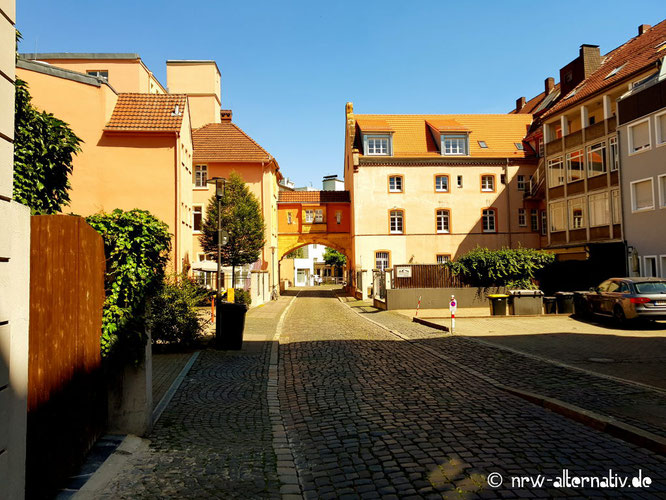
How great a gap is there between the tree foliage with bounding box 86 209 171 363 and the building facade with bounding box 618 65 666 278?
27444 mm

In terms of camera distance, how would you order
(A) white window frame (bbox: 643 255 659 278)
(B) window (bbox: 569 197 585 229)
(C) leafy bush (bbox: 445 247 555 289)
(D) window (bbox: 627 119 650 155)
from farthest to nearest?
1. (B) window (bbox: 569 197 585 229)
2. (C) leafy bush (bbox: 445 247 555 289)
3. (D) window (bbox: 627 119 650 155)
4. (A) white window frame (bbox: 643 255 659 278)

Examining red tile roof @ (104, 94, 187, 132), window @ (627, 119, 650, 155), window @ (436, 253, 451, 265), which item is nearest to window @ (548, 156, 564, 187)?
window @ (627, 119, 650, 155)

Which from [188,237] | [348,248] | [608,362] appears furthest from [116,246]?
[348,248]

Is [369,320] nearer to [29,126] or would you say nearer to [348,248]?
[29,126]

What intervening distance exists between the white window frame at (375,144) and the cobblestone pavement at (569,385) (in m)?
33.4

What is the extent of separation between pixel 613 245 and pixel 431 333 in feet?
60.4

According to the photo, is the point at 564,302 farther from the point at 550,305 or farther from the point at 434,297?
the point at 434,297

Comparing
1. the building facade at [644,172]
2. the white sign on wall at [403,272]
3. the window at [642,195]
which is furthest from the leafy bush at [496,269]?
the window at [642,195]

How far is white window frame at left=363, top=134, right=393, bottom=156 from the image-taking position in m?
45.6

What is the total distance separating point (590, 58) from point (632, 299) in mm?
A: 30580

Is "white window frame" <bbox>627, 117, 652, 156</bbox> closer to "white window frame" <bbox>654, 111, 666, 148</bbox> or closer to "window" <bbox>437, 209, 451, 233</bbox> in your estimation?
"white window frame" <bbox>654, 111, 666, 148</bbox>

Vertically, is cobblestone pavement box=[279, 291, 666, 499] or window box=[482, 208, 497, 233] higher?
window box=[482, 208, 497, 233]

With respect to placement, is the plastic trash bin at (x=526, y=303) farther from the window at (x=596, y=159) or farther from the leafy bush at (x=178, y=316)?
the leafy bush at (x=178, y=316)

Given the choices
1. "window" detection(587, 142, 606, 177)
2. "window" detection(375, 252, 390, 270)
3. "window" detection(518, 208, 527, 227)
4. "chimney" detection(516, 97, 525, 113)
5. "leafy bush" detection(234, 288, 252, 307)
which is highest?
"chimney" detection(516, 97, 525, 113)
